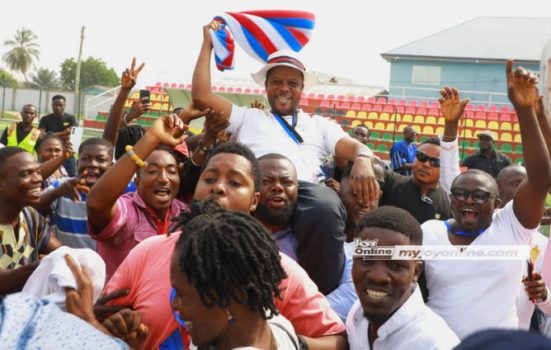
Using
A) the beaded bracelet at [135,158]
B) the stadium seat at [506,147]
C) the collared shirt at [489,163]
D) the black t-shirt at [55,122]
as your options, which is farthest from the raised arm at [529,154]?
the stadium seat at [506,147]

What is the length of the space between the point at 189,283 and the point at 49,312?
21.5 inches

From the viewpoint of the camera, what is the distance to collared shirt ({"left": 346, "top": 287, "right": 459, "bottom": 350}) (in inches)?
92.5

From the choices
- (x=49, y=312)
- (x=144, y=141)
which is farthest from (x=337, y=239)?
(x=49, y=312)

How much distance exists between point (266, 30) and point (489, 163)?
6.09m

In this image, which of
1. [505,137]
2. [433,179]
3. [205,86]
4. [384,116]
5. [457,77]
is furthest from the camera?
[457,77]

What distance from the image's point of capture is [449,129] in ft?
14.8

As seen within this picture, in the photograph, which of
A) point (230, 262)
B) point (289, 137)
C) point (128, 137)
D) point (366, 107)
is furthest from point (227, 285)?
point (366, 107)

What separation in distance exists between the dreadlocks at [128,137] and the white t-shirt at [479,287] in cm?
317

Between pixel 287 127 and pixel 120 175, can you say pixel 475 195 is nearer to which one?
pixel 287 127

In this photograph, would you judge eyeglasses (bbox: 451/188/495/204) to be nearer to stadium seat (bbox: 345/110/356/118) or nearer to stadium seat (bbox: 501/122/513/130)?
stadium seat (bbox: 501/122/513/130)

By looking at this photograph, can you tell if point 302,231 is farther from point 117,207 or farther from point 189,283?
point 189,283

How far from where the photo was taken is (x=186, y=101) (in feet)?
73.3

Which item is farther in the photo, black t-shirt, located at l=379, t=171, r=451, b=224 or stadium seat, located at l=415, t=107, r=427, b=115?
stadium seat, located at l=415, t=107, r=427, b=115

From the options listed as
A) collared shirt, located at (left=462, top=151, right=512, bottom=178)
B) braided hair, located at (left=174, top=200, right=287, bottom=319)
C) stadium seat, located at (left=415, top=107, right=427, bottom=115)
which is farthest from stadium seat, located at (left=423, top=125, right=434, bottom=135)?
braided hair, located at (left=174, top=200, right=287, bottom=319)
